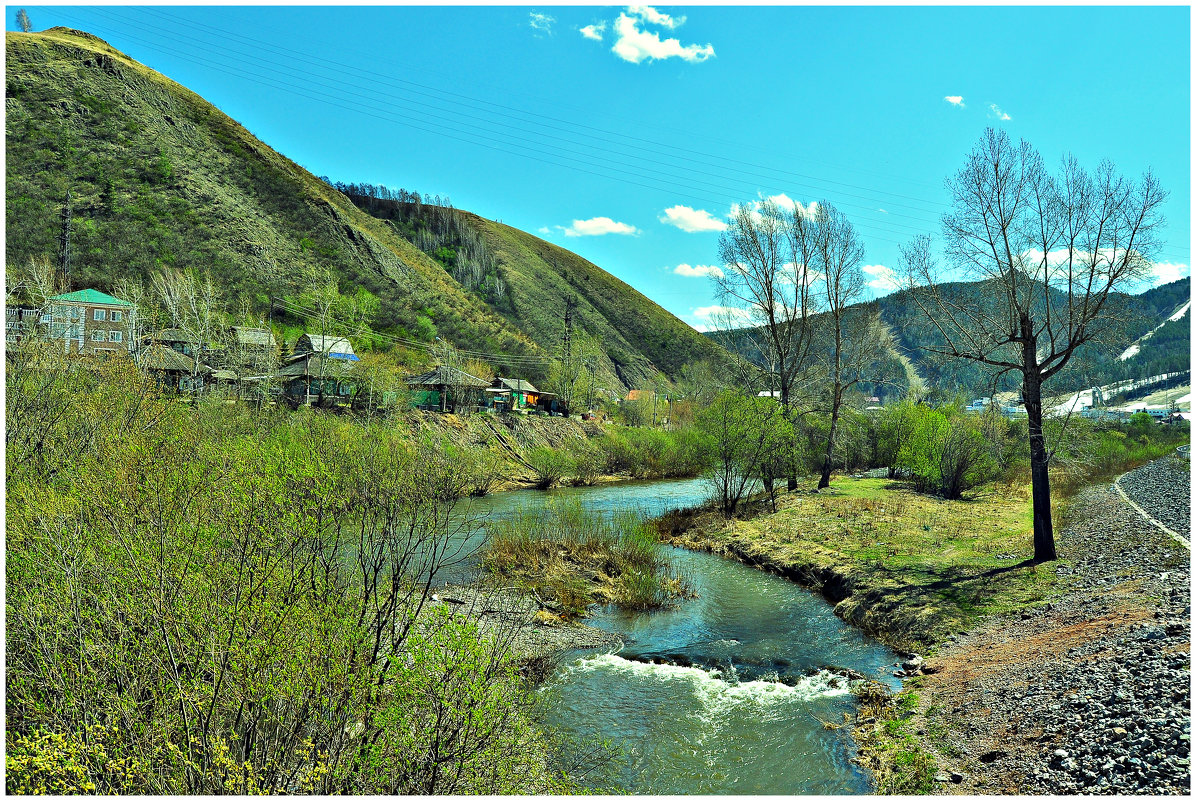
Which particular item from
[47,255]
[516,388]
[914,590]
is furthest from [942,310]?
[47,255]

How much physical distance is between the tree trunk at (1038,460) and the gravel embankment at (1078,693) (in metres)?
1.10

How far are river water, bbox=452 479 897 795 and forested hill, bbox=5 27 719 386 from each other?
211 feet

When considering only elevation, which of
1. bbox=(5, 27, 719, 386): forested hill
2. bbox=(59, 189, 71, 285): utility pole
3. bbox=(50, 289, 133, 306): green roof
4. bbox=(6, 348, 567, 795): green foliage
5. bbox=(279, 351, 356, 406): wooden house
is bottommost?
bbox=(6, 348, 567, 795): green foliage

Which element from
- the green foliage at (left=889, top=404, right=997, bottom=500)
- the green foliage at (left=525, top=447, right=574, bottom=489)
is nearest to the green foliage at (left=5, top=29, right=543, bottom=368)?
the green foliage at (left=525, top=447, right=574, bottom=489)

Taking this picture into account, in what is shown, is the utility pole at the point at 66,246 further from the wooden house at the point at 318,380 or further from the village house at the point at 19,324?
the village house at the point at 19,324

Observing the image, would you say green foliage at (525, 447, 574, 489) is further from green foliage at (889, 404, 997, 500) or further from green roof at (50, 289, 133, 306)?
green roof at (50, 289, 133, 306)

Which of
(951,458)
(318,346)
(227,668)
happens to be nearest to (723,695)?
(227,668)

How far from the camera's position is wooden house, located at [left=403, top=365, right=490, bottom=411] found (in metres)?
54.6

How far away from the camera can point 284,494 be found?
318 inches

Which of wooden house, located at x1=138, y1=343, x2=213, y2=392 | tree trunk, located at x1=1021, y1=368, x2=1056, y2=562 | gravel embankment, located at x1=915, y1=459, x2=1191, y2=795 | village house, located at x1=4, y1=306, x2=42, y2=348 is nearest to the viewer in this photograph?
gravel embankment, located at x1=915, y1=459, x2=1191, y2=795

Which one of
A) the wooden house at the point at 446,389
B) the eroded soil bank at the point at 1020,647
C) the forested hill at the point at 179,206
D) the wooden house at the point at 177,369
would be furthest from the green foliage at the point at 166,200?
the eroded soil bank at the point at 1020,647

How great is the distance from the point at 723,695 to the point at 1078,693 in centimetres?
521

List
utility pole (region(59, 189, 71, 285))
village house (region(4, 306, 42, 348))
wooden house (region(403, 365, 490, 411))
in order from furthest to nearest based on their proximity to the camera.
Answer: utility pole (region(59, 189, 71, 285))
wooden house (region(403, 365, 490, 411))
village house (region(4, 306, 42, 348))

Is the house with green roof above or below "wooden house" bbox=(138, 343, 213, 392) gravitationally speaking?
above
